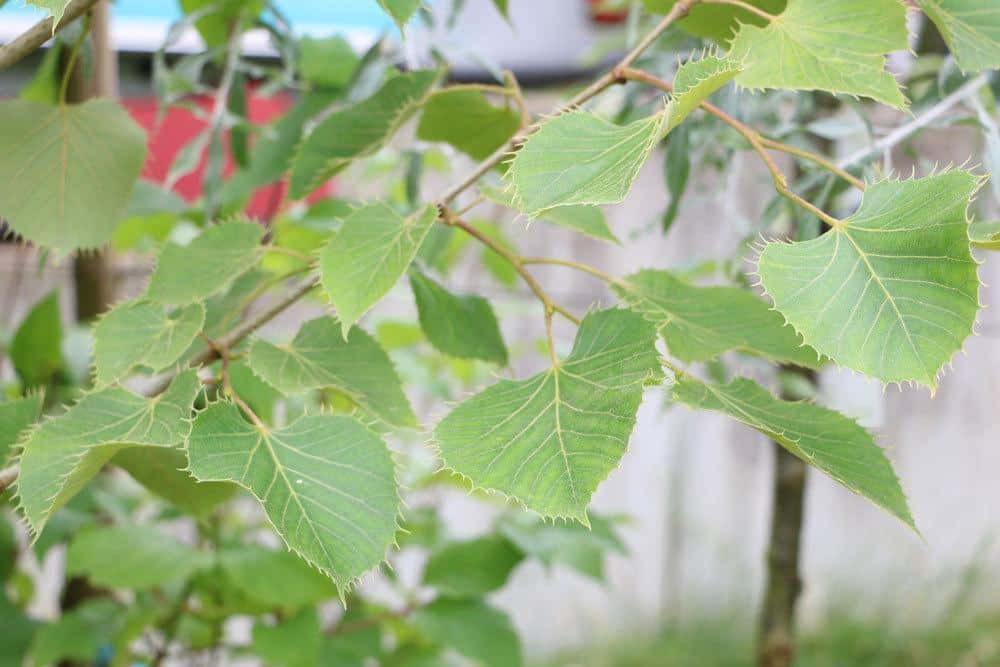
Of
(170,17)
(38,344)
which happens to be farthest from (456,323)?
(170,17)

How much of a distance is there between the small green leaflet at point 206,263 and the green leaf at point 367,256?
2.1 inches

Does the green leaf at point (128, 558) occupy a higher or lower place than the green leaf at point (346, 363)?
lower

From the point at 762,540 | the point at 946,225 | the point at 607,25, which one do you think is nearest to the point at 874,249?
the point at 946,225

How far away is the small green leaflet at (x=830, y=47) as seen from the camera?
23 cm

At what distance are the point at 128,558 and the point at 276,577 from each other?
78 mm

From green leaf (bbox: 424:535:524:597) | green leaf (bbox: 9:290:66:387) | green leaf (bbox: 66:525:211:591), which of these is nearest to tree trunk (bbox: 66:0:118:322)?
green leaf (bbox: 9:290:66:387)

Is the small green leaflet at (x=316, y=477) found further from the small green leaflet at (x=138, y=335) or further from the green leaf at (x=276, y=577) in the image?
the green leaf at (x=276, y=577)

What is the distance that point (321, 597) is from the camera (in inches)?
20.5

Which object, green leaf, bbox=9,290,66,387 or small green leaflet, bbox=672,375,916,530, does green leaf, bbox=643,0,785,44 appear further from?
green leaf, bbox=9,290,66,387

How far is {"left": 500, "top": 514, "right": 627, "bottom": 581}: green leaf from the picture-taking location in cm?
61

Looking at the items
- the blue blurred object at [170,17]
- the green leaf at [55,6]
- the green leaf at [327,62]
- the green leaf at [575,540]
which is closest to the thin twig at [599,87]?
the green leaf at [55,6]

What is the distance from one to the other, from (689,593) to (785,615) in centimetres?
106

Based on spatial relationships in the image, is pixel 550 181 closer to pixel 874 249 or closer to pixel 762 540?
pixel 874 249

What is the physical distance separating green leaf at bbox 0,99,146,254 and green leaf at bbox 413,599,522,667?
351 mm
